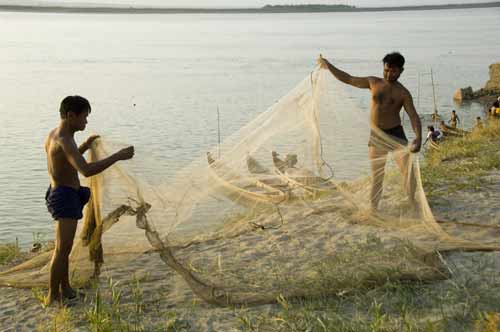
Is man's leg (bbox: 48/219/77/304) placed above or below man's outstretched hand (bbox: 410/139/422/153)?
below

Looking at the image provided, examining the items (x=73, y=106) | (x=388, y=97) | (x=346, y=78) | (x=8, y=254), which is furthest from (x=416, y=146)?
(x=8, y=254)

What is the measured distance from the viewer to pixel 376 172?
5.41 meters

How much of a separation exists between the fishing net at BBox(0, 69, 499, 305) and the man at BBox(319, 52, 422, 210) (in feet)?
0.06

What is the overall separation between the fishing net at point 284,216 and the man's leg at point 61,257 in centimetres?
33

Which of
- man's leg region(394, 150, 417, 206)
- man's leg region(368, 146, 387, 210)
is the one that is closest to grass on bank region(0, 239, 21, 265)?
man's leg region(368, 146, 387, 210)

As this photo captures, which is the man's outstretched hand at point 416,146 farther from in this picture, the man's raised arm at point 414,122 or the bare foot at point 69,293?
the bare foot at point 69,293

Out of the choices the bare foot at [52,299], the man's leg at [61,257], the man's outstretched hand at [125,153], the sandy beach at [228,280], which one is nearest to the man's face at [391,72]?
the sandy beach at [228,280]

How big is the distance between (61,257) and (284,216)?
2558 mm

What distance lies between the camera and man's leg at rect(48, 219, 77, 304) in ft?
13.6

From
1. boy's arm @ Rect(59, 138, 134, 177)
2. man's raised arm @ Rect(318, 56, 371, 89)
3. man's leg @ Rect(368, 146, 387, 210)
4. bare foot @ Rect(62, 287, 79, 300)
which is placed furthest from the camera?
man's raised arm @ Rect(318, 56, 371, 89)

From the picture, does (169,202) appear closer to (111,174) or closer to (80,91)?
(111,174)

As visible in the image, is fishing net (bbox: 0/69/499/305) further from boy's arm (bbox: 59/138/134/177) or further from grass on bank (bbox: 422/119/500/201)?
grass on bank (bbox: 422/119/500/201)

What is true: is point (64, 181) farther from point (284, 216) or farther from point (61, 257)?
point (284, 216)

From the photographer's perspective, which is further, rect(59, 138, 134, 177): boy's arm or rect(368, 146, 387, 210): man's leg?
rect(368, 146, 387, 210): man's leg
